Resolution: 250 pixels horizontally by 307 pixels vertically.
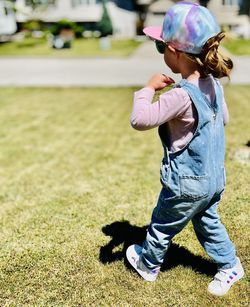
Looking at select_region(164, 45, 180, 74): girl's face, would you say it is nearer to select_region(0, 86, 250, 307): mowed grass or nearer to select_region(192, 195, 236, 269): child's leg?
select_region(192, 195, 236, 269): child's leg

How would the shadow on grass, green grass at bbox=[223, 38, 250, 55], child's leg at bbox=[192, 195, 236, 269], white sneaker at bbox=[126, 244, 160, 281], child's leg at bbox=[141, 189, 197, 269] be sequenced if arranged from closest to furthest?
child's leg at bbox=[141, 189, 197, 269] → child's leg at bbox=[192, 195, 236, 269] → white sneaker at bbox=[126, 244, 160, 281] → the shadow on grass → green grass at bbox=[223, 38, 250, 55]

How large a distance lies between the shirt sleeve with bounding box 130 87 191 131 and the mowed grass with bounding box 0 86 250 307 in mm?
1292

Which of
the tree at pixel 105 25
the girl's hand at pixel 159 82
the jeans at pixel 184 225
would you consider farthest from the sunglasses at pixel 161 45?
the tree at pixel 105 25

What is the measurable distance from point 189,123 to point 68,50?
2204 centimetres

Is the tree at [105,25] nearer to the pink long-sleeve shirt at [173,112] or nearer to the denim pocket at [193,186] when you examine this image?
the pink long-sleeve shirt at [173,112]

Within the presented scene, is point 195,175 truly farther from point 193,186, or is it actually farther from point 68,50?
point 68,50

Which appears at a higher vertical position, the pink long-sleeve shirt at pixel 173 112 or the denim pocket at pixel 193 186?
the pink long-sleeve shirt at pixel 173 112

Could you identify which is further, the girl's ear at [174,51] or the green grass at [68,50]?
the green grass at [68,50]

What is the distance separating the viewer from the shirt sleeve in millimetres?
2338

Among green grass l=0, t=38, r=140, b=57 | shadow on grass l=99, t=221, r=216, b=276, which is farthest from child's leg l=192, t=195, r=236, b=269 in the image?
green grass l=0, t=38, r=140, b=57

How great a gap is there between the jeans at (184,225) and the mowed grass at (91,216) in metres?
0.27

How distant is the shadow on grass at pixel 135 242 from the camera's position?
326 centimetres

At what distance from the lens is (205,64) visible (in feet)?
7.60

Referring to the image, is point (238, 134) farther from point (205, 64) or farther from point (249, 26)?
point (249, 26)
